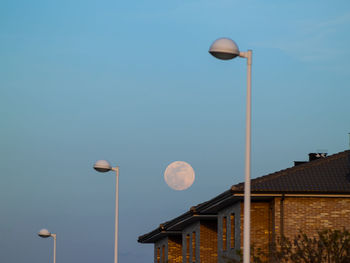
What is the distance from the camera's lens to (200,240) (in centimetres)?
3928

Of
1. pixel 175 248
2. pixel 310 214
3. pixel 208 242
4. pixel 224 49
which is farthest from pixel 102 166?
pixel 175 248

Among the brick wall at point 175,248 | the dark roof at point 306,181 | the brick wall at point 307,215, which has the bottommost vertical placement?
the brick wall at point 175,248

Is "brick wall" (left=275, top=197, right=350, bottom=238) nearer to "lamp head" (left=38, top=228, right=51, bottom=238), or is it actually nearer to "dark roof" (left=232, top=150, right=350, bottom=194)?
"dark roof" (left=232, top=150, right=350, bottom=194)

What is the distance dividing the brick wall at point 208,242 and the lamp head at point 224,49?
25.3m

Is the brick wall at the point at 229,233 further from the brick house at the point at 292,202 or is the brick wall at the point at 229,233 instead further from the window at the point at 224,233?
the window at the point at 224,233

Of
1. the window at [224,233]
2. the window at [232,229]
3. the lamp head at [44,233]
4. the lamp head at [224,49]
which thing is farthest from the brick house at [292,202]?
the lamp head at [224,49]

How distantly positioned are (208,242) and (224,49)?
2588 centimetres

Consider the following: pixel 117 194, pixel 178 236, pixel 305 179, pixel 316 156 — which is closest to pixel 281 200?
pixel 305 179

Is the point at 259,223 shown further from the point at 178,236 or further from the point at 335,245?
the point at 178,236

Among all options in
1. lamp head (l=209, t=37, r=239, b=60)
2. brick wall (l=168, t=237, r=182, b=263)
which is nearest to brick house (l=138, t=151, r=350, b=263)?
lamp head (l=209, t=37, r=239, b=60)

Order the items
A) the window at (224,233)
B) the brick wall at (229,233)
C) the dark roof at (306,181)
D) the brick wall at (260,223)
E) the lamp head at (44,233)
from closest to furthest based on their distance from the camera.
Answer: the dark roof at (306,181), the brick wall at (260,223), the brick wall at (229,233), the window at (224,233), the lamp head at (44,233)

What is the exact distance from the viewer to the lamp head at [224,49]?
1413 centimetres

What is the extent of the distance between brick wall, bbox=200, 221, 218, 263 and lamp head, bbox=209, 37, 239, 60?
2526 centimetres

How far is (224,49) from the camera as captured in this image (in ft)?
46.3
